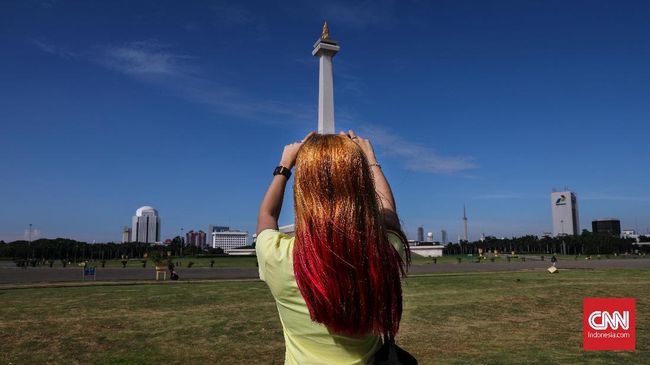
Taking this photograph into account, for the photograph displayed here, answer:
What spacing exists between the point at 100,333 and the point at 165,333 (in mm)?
1543

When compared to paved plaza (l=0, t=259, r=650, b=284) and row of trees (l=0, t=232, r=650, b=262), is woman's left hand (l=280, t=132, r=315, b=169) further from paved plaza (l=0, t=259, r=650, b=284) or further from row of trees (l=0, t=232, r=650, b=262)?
Answer: row of trees (l=0, t=232, r=650, b=262)

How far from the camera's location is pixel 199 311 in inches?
575

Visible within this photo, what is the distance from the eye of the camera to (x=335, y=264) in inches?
64.7

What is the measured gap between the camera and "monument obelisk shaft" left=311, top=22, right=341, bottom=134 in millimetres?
43031

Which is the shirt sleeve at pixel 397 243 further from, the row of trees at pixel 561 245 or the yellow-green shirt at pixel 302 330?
the row of trees at pixel 561 245

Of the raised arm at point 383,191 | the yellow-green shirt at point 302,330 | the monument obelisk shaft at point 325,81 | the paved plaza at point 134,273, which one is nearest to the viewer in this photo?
the yellow-green shirt at point 302,330

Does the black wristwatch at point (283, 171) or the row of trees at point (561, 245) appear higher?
the black wristwatch at point (283, 171)

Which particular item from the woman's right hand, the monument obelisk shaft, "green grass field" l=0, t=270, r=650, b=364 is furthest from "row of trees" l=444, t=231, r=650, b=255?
the woman's right hand

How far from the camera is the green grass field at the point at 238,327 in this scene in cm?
996

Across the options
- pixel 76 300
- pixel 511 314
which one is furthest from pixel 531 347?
pixel 76 300

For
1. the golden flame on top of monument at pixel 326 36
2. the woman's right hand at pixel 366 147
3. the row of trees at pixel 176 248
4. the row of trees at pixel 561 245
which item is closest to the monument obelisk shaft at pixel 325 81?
the golden flame on top of monument at pixel 326 36

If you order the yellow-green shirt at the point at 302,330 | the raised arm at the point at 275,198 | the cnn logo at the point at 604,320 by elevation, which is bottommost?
→ the cnn logo at the point at 604,320

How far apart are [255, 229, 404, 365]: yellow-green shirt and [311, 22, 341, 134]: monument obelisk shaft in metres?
40.7

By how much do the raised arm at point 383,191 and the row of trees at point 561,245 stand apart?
371 ft
